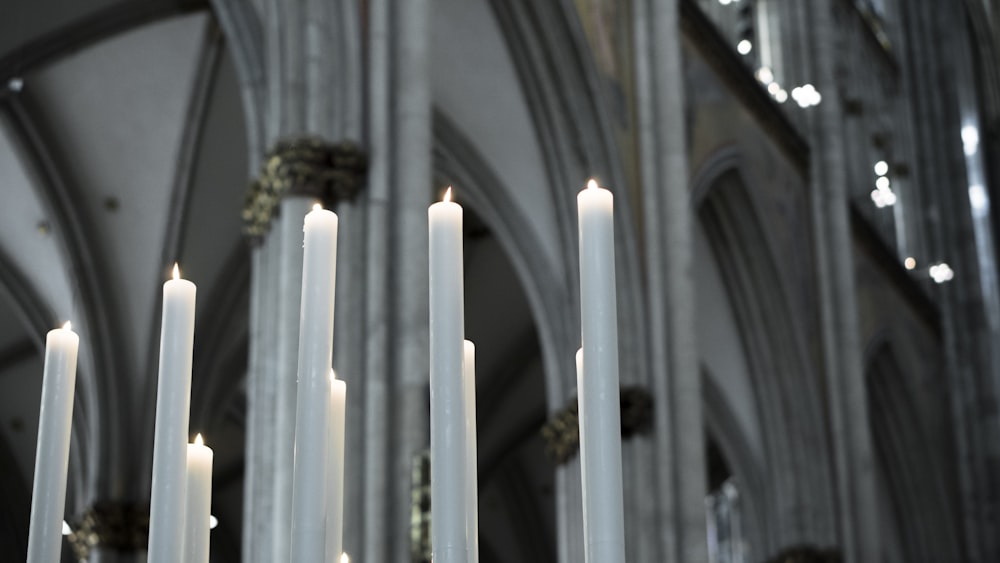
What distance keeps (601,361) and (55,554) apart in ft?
2.23

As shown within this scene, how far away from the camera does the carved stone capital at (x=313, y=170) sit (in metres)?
7.38

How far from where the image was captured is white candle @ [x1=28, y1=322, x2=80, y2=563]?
1906 mm

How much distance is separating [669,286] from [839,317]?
3835 mm

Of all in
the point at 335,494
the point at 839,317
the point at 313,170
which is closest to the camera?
the point at 335,494

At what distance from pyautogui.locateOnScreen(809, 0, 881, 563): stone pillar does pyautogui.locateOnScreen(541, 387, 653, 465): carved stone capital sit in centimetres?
311

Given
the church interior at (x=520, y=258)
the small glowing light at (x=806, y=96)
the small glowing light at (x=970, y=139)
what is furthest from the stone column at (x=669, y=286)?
the small glowing light at (x=970, y=139)

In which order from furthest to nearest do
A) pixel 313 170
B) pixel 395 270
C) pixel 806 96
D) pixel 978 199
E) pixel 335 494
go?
pixel 978 199, pixel 806 96, pixel 313 170, pixel 395 270, pixel 335 494

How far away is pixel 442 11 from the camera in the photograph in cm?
1042

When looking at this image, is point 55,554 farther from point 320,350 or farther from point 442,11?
point 442,11

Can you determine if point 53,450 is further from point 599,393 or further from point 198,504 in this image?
point 599,393

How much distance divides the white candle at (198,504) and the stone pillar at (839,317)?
37.9 feet

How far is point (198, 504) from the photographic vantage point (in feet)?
6.31

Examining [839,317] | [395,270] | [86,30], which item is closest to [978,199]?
[839,317]

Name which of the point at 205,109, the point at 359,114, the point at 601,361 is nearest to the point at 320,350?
the point at 601,361
